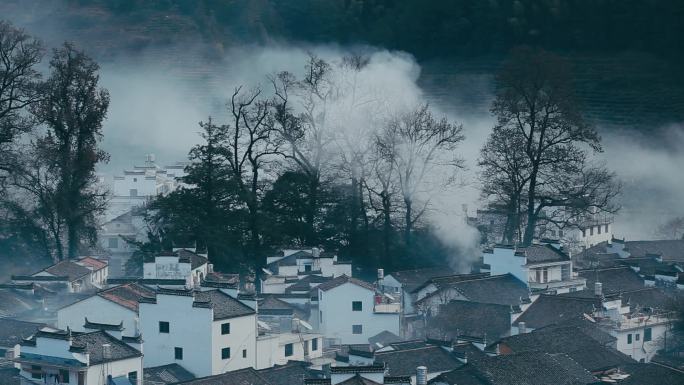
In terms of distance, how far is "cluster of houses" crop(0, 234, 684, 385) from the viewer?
17.3 metres

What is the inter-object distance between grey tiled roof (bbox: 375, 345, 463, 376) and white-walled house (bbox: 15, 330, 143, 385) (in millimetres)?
2822

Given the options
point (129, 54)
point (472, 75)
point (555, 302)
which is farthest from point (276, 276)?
point (129, 54)

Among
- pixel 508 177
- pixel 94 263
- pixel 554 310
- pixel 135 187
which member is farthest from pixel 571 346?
pixel 135 187

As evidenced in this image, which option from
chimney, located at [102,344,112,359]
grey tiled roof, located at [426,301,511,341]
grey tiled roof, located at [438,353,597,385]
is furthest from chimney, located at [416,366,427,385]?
grey tiled roof, located at [426,301,511,341]

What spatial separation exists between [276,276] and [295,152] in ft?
11.0

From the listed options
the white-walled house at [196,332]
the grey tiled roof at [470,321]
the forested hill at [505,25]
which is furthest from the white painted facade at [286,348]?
the forested hill at [505,25]

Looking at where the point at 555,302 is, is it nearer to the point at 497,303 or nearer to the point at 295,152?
the point at 497,303

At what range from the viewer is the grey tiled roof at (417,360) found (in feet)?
59.3

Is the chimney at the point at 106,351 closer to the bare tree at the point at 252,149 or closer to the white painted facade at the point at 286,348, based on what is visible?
the white painted facade at the point at 286,348

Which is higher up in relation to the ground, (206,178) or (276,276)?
(206,178)

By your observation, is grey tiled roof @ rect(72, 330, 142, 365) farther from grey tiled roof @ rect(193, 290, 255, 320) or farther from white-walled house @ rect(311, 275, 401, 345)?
white-walled house @ rect(311, 275, 401, 345)

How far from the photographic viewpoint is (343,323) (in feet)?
71.6

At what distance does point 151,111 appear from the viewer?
40625 mm

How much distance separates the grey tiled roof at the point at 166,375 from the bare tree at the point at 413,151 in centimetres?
796
